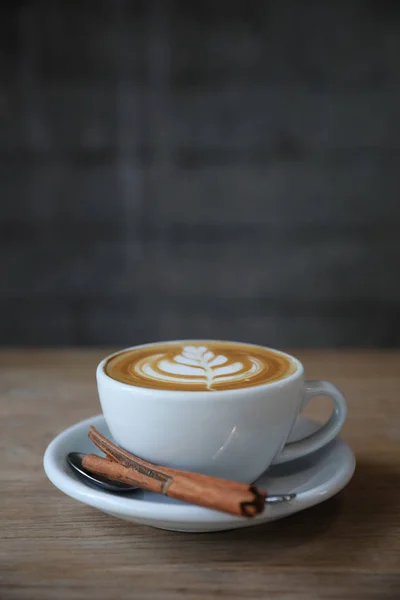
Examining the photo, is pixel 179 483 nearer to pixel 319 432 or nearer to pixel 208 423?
pixel 208 423

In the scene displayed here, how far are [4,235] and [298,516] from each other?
182cm

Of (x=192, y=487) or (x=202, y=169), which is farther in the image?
(x=202, y=169)

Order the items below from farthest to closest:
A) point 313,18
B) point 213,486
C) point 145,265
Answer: point 145,265 < point 313,18 < point 213,486

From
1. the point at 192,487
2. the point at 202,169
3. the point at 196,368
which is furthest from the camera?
the point at 202,169

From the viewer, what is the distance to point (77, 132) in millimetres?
1995

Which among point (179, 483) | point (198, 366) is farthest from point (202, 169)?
point (179, 483)

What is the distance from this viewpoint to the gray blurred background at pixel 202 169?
193cm

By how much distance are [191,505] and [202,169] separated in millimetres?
1701

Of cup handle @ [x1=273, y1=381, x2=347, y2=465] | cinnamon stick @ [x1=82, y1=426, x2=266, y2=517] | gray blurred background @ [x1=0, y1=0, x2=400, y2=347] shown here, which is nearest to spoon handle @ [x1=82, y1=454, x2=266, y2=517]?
cinnamon stick @ [x1=82, y1=426, x2=266, y2=517]

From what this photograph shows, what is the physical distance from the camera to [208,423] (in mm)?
410

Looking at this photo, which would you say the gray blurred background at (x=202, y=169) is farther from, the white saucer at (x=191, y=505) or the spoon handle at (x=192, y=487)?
the spoon handle at (x=192, y=487)

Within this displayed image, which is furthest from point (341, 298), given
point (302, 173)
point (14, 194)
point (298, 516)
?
point (298, 516)

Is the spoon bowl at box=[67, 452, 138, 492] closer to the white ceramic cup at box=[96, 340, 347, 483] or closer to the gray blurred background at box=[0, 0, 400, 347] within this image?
the white ceramic cup at box=[96, 340, 347, 483]

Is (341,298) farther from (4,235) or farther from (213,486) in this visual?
(213,486)
